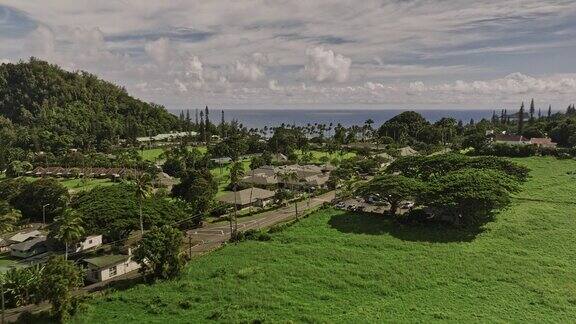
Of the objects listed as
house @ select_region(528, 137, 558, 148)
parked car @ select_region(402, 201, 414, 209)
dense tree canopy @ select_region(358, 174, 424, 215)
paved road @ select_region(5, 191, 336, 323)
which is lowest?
paved road @ select_region(5, 191, 336, 323)

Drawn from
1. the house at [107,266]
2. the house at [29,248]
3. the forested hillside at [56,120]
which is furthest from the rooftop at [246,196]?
the forested hillside at [56,120]

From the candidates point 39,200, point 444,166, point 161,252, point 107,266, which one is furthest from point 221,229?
point 444,166

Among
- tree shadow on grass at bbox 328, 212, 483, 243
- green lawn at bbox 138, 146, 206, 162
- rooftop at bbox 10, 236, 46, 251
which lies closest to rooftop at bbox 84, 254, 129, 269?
rooftop at bbox 10, 236, 46, 251

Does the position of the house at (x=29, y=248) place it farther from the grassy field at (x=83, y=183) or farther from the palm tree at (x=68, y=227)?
the grassy field at (x=83, y=183)

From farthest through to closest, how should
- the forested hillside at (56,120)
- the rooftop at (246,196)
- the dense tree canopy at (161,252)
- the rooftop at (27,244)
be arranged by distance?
the forested hillside at (56,120)
the rooftop at (246,196)
the rooftop at (27,244)
the dense tree canopy at (161,252)

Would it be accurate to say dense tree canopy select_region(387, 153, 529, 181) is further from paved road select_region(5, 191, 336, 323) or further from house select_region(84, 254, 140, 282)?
house select_region(84, 254, 140, 282)

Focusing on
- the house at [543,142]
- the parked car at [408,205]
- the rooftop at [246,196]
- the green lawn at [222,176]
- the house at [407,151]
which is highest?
the house at [543,142]
